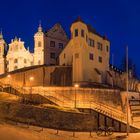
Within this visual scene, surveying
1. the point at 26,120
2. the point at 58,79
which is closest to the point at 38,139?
the point at 26,120

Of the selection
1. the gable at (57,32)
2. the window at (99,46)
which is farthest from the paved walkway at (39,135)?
the gable at (57,32)

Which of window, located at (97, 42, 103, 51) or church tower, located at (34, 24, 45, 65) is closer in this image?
window, located at (97, 42, 103, 51)

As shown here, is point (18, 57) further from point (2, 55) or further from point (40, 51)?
point (2, 55)

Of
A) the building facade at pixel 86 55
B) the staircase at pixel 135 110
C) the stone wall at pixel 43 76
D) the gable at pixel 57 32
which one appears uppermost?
the gable at pixel 57 32

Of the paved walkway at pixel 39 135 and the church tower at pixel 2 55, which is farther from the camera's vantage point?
the church tower at pixel 2 55

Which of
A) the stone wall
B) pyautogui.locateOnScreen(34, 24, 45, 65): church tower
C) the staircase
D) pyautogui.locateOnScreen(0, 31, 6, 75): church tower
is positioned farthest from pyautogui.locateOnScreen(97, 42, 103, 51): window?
pyautogui.locateOnScreen(0, 31, 6, 75): church tower

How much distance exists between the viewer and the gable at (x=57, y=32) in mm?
79387

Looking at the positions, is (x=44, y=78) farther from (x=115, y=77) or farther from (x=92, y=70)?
(x=115, y=77)

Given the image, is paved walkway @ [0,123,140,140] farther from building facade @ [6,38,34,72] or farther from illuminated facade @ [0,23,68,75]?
building facade @ [6,38,34,72]

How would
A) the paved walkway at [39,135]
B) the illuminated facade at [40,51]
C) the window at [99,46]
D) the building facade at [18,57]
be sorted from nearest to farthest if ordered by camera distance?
1. the paved walkway at [39,135]
2. the window at [99,46]
3. the illuminated facade at [40,51]
4. the building facade at [18,57]

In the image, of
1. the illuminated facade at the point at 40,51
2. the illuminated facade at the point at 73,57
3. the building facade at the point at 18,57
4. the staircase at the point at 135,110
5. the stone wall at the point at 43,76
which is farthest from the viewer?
the building facade at the point at 18,57

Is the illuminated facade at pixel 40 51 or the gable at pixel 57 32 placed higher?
the gable at pixel 57 32

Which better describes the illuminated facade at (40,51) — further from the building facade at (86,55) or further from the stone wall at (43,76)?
the stone wall at (43,76)

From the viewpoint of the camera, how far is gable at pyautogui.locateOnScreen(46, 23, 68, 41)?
79387 mm
